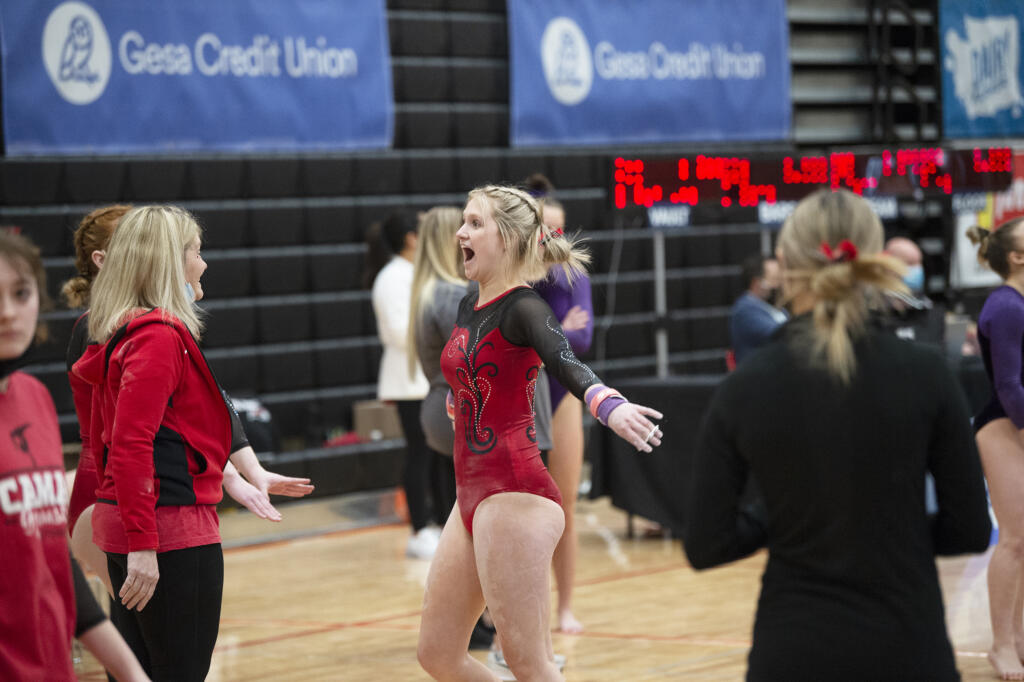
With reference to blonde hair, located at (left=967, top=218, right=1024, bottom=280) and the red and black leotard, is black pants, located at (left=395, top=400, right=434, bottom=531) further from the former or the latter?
the red and black leotard

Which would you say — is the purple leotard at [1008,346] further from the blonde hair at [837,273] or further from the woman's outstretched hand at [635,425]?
the blonde hair at [837,273]

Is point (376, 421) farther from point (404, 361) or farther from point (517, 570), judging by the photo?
point (517, 570)

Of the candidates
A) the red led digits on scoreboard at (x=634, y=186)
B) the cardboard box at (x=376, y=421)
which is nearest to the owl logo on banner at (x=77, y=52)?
the cardboard box at (x=376, y=421)

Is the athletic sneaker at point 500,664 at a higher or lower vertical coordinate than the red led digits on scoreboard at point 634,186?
lower

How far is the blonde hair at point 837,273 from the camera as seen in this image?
2.26 meters

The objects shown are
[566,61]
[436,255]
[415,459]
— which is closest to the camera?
[436,255]

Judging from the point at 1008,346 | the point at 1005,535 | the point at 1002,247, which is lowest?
the point at 1005,535

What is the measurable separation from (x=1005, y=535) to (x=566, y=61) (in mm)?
6247

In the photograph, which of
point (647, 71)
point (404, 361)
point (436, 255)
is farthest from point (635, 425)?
point (647, 71)

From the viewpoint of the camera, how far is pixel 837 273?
Answer: 2279 mm

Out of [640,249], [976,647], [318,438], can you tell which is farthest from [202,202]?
[976,647]

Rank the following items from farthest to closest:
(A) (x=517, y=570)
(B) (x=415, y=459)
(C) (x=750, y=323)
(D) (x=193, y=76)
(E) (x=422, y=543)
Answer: (D) (x=193, y=76) < (C) (x=750, y=323) < (E) (x=422, y=543) < (B) (x=415, y=459) < (A) (x=517, y=570)

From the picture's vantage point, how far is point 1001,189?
1033cm

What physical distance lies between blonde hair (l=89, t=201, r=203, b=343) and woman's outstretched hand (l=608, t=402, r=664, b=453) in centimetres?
99
